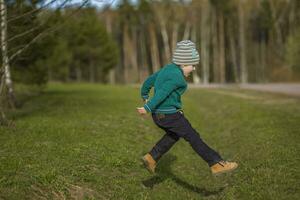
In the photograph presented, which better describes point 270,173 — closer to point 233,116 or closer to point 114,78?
point 233,116

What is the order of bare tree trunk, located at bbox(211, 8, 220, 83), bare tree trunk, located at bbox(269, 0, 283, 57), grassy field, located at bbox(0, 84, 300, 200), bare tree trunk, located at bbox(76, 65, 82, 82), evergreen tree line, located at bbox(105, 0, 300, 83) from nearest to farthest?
grassy field, located at bbox(0, 84, 300, 200), bare tree trunk, located at bbox(269, 0, 283, 57), evergreen tree line, located at bbox(105, 0, 300, 83), bare tree trunk, located at bbox(211, 8, 220, 83), bare tree trunk, located at bbox(76, 65, 82, 82)

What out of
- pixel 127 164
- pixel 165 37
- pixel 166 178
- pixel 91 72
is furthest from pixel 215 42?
pixel 166 178

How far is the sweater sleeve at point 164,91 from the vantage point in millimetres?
7988

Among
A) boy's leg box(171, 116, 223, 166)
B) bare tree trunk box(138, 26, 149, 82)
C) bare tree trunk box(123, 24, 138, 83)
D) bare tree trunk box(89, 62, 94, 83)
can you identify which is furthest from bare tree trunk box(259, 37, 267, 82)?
boy's leg box(171, 116, 223, 166)

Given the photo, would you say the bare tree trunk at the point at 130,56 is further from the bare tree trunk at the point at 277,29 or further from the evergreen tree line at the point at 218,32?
the bare tree trunk at the point at 277,29

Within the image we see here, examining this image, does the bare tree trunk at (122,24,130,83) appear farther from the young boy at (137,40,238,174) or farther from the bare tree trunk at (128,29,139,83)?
the young boy at (137,40,238,174)

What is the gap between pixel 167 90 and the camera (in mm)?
8031

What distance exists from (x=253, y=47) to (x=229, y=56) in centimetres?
423

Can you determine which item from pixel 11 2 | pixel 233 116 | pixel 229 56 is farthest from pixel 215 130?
pixel 229 56

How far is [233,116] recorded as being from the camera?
776 inches

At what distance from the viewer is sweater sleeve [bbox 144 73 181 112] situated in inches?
314

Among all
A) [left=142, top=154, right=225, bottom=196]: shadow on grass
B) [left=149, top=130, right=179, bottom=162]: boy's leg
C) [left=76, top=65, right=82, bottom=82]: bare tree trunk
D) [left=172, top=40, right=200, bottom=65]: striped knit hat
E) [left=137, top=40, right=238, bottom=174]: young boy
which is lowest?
[left=76, top=65, right=82, bottom=82]: bare tree trunk

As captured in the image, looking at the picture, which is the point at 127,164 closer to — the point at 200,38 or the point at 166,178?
the point at 166,178

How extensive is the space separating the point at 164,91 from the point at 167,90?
0.05m
